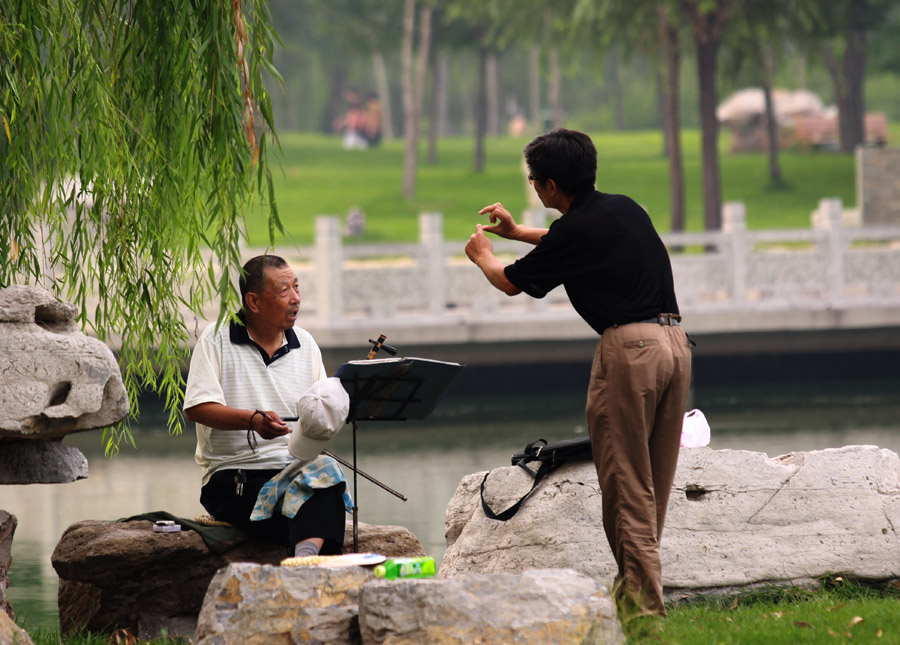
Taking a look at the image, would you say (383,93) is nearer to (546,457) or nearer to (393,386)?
(546,457)

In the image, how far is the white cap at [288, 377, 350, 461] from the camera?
4.75 m

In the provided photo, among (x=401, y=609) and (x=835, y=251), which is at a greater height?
(x=835, y=251)

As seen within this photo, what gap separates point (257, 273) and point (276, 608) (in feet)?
5.13

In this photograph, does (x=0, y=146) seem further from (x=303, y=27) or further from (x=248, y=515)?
(x=303, y=27)

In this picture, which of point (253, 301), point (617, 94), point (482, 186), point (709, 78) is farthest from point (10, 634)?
point (617, 94)

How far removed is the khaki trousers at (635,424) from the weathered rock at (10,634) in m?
2.03

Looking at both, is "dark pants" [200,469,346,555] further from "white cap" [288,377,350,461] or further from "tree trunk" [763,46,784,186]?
"tree trunk" [763,46,784,186]

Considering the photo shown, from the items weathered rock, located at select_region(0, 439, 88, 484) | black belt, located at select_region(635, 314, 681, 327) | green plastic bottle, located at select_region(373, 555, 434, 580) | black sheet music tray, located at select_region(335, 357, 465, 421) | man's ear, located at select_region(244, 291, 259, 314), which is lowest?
green plastic bottle, located at select_region(373, 555, 434, 580)

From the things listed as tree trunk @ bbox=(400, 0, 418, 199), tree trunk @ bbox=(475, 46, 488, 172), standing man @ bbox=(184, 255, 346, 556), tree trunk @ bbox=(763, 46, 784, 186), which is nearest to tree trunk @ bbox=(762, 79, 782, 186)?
tree trunk @ bbox=(763, 46, 784, 186)

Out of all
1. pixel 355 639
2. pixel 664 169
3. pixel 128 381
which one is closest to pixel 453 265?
pixel 128 381

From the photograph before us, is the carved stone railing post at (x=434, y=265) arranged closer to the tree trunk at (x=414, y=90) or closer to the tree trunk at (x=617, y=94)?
the tree trunk at (x=414, y=90)

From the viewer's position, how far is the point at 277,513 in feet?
16.9

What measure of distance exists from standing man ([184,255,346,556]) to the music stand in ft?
0.89

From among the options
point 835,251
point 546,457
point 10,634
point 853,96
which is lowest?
point 10,634
